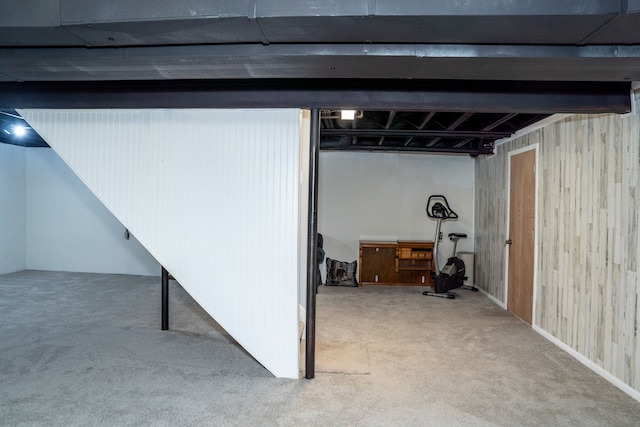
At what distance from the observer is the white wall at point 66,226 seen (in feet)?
22.1

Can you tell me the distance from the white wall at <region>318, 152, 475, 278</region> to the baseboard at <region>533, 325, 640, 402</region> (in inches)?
104

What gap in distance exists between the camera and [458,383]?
2771 millimetres

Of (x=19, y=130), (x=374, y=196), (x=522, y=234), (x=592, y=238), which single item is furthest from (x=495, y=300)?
(x=19, y=130)

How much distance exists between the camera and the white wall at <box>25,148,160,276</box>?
674 cm

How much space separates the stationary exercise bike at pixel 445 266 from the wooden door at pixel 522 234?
0.95m

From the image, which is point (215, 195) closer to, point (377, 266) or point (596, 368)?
point (596, 368)

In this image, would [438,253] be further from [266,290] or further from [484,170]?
[266,290]

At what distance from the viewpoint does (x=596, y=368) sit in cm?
300

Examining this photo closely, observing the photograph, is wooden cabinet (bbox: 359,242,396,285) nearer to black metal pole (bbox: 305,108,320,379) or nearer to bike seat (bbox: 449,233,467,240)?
bike seat (bbox: 449,233,467,240)

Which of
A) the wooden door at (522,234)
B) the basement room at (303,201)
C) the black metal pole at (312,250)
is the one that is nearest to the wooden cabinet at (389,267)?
the basement room at (303,201)

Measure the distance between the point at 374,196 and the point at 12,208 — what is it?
6.58 meters

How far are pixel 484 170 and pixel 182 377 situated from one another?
198 inches

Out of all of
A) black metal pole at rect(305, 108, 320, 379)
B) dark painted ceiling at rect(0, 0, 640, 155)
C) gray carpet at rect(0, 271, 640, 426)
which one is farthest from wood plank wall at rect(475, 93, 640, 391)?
black metal pole at rect(305, 108, 320, 379)

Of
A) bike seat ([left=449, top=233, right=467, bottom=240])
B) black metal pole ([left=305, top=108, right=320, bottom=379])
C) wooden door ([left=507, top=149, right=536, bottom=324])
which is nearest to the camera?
black metal pole ([left=305, top=108, right=320, bottom=379])
